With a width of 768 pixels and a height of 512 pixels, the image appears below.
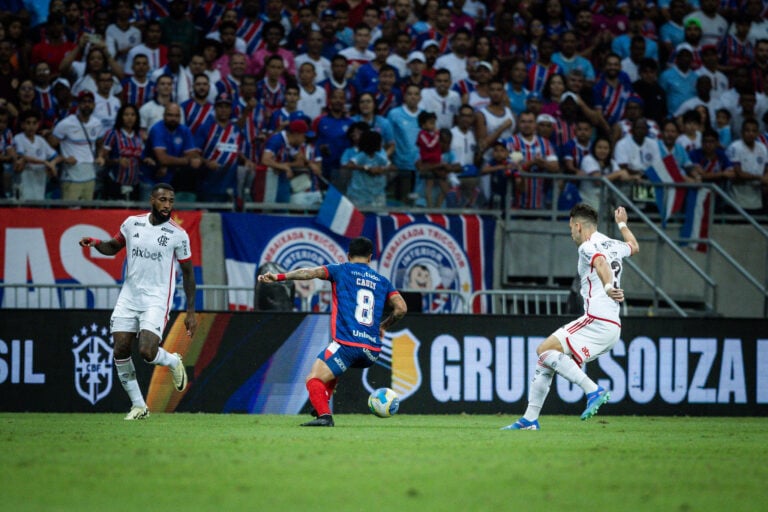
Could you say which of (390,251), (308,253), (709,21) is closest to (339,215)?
(308,253)

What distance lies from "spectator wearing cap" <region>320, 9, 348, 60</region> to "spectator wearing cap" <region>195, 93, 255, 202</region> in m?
2.99

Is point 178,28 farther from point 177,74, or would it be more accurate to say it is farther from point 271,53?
point 271,53

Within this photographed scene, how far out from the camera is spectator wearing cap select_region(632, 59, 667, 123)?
21500 mm

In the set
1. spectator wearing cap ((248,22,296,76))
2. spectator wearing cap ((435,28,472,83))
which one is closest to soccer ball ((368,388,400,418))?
spectator wearing cap ((248,22,296,76))

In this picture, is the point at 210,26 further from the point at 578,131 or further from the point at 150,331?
the point at 150,331

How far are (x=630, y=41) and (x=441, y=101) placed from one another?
15.6 feet

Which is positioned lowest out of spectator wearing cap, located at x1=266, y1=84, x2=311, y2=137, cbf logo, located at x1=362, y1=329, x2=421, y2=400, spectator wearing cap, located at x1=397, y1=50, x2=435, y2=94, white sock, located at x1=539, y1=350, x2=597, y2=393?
cbf logo, located at x1=362, y1=329, x2=421, y2=400

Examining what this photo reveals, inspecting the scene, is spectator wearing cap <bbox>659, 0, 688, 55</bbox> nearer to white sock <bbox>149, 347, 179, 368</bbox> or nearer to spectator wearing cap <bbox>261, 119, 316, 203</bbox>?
spectator wearing cap <bbox>261, 119, 316, 203</bbox>

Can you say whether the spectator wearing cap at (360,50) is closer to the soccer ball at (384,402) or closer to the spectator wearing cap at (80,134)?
the spectator wearing cap at (80,134)

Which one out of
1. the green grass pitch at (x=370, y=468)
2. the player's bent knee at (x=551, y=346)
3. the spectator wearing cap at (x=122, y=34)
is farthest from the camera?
the spectator wearing cap at (x=122, y=34)

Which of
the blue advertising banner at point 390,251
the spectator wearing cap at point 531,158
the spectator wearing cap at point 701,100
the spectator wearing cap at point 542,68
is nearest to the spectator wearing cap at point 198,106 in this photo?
the blue advertising banner at point 390,251

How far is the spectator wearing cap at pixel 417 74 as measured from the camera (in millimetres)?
19734

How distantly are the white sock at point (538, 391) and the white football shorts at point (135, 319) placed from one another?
3.87m

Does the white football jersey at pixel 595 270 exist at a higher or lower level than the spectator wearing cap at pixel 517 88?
lower
